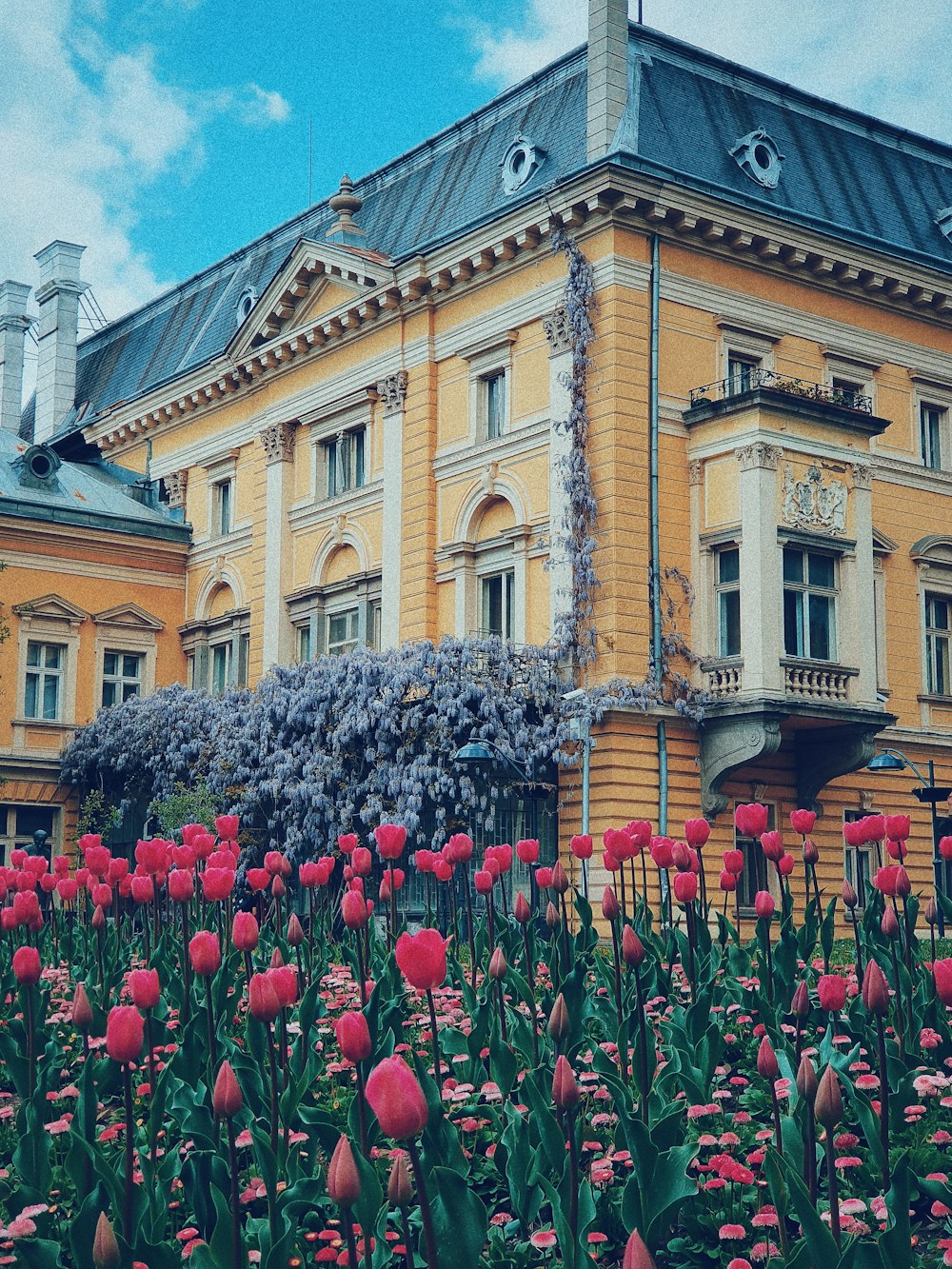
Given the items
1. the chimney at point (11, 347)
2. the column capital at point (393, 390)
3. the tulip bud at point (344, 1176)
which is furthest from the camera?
the chimney at point (11, 347)

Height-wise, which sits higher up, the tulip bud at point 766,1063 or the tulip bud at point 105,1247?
the tulip bud at point 766,1063

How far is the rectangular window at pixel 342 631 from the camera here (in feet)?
103

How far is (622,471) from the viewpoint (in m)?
25.7

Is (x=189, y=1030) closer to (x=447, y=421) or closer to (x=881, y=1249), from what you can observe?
(x=881, y=1249)

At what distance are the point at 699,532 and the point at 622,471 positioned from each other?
1.71 metres

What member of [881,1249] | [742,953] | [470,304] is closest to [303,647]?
[470,304]

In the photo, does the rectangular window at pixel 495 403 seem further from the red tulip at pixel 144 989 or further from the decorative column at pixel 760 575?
the red tulip at pixel 144 989

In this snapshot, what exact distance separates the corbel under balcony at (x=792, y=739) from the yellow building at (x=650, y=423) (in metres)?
0.07

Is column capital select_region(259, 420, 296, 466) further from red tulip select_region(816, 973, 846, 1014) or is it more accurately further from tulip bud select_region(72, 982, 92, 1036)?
red tulip select_region(816, 973, 846, 1014)

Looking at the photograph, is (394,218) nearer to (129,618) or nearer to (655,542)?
(129,618)

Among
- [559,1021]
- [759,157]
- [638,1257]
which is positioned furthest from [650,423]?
[638,1257]

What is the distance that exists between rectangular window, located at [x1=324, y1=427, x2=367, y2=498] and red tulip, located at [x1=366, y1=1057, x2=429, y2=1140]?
28.1m

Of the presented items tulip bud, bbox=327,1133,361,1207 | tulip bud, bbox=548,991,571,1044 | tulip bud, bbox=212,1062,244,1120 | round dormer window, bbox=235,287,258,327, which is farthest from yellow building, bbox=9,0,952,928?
tulip bud, bbox=327,1133,361,1207

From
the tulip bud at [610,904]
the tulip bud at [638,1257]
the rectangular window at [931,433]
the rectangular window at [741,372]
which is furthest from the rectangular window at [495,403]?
the tulip bud at [638,1257]
